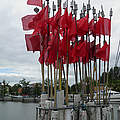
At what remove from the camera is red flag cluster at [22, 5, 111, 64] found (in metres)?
8.34

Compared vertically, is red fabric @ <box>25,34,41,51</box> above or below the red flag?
below

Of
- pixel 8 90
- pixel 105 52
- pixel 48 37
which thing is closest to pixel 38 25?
pixel 48 37

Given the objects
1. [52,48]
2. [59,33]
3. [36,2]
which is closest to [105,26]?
[59,33]

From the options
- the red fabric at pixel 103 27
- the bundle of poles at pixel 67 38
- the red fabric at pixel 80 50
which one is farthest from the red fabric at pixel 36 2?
the red fabric at pixel 103 27

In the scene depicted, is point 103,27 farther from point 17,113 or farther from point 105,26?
point 17,113

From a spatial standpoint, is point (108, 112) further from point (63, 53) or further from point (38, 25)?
point (38, 25)

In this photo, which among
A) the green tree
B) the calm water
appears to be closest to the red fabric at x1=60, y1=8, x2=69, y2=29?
the calm water

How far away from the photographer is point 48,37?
8.45 metres

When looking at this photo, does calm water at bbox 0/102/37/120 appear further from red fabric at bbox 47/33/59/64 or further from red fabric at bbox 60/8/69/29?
red fabric at bbox 60/8/69/29

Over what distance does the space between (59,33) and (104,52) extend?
228cm

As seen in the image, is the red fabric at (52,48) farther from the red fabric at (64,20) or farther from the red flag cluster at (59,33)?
the red fabric at (64,20)

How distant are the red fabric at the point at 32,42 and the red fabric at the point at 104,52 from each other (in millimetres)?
2578

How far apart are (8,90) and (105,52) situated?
6244cm

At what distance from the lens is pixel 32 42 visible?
8.77m
